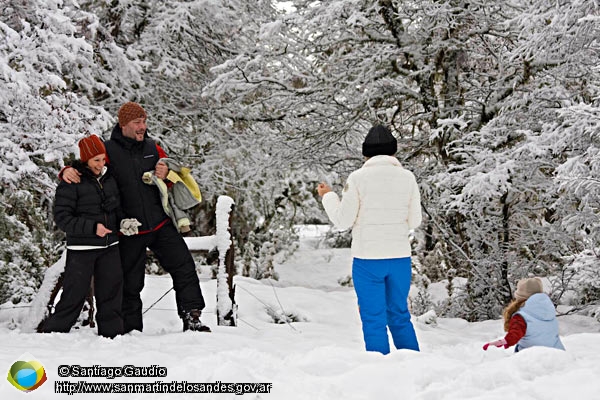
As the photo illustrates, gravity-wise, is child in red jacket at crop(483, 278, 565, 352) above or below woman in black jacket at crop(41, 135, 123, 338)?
below

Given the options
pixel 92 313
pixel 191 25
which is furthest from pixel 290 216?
pixel 92 313

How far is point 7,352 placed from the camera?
12.5 ft

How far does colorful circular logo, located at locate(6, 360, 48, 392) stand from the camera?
3100 mm

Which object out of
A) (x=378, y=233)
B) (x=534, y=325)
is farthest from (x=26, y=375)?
(x=534, y=325)

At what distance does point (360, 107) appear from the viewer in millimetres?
8164

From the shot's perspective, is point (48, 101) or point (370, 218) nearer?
point (370, 218)

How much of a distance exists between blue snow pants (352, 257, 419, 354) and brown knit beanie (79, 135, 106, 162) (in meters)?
2.02

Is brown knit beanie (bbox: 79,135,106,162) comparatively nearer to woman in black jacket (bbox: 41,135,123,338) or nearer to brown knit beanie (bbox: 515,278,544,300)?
woman in black jacket (bbox: 41,135,123,338)

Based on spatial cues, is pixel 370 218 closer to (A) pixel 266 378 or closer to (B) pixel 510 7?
(A) pixel 266 378

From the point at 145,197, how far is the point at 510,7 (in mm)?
5398

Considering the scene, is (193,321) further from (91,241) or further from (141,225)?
(91,241)

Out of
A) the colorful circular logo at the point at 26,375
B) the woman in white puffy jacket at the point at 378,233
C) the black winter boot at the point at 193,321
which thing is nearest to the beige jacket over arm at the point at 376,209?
the woman in white puffy jacket at the point at 378,233

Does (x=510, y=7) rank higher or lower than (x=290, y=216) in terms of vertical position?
higher

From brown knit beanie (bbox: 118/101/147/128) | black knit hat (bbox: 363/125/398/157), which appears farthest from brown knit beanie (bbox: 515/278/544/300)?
brown knit beanie (bbox: 118/101/147/128)
